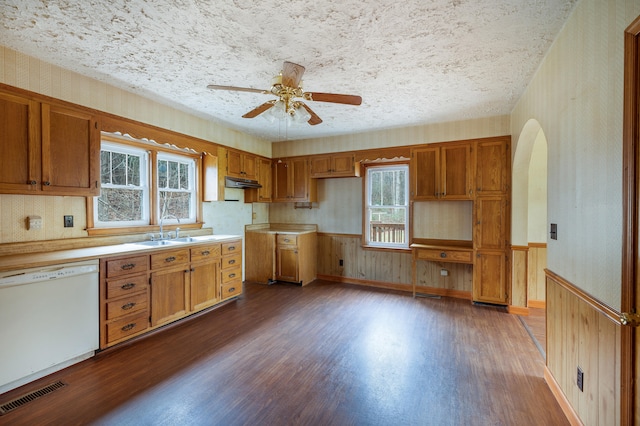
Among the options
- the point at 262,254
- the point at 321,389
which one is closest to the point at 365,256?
the point at 262,254

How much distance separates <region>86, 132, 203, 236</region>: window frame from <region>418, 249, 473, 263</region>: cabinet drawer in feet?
10.9

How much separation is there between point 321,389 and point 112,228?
9.06 feet

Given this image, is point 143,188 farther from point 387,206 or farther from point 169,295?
point 387,206

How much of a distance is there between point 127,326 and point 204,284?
93 cm

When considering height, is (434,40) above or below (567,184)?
above

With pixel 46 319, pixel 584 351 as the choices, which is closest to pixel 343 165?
pixel 584 351

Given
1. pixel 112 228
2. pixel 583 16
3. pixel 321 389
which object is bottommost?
pixel 321 389

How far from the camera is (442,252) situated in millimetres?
4004

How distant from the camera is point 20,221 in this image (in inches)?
96.3

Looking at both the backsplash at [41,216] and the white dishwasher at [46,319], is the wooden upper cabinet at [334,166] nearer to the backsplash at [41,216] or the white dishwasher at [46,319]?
the backsplash at [41,216]

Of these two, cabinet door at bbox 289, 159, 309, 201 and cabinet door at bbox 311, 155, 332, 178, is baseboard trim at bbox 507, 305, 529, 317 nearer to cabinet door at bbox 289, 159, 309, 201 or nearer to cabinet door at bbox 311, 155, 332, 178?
cabinet door at bbox 311, 155, 332, 178

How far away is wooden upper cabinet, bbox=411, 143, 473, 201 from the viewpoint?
156 inches

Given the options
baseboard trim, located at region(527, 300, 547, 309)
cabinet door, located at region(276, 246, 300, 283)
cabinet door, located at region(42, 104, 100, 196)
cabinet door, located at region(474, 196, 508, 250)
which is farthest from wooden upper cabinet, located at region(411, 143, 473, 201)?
cabinet door, located at region(42, 104, 100, 196)

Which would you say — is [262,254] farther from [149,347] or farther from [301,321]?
[149,347]
